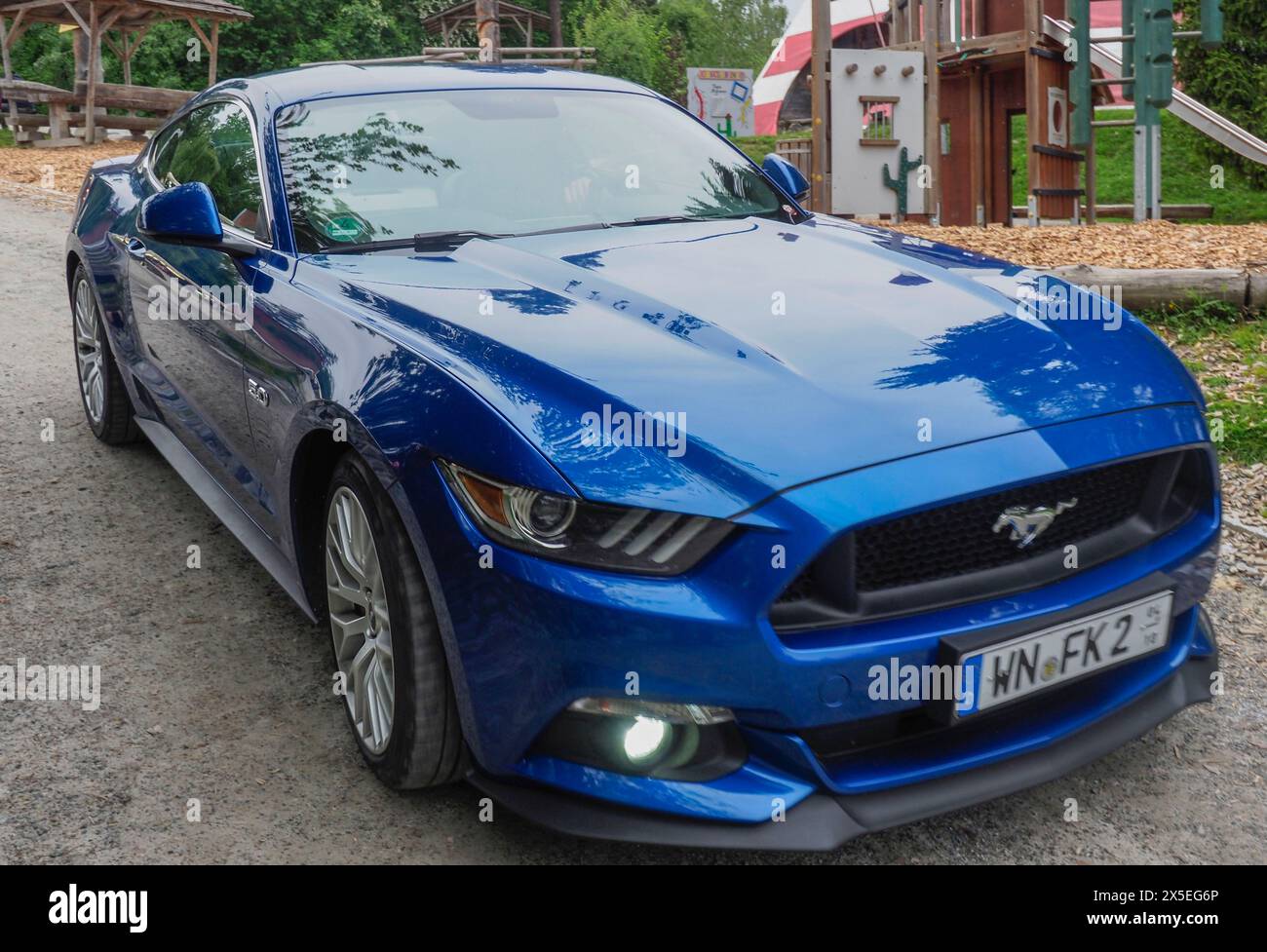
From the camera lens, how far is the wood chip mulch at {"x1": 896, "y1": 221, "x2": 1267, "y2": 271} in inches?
307

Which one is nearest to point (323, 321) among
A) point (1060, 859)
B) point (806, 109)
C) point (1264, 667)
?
point (1060, 859)

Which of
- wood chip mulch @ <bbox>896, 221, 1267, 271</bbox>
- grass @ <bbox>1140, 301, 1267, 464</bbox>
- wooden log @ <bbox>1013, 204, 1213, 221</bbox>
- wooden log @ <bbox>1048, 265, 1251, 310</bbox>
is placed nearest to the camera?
grass @ <bbox>1140, 301, 1267, 464</bbox>

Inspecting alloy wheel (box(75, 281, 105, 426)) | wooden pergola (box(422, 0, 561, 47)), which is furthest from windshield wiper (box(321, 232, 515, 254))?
wooden pergola (box(422, 0, 561, 47))

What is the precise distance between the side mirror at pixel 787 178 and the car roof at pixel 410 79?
1.89ft

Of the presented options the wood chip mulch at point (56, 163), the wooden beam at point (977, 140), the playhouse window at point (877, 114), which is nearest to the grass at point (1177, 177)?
the wooden beam at point (977, 140)

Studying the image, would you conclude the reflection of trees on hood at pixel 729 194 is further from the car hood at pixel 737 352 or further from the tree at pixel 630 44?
the tree at pixel 630 44

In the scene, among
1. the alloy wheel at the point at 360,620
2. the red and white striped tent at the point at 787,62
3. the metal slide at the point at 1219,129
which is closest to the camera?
the alloy wheel at the point at 360,620

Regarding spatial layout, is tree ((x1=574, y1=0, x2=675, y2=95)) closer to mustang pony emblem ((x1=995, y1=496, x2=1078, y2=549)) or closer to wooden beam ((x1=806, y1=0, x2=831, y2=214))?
wooden beam ((x1=806, y1=0, x2=831, y2=214))

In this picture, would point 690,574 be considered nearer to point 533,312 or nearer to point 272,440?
point 533,312

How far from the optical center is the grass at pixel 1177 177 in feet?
60.3

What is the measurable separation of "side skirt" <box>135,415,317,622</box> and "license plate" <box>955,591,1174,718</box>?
5.55ft

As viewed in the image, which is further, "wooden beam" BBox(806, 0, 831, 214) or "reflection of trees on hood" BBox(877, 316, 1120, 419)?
"wooden beam" BBox(806, 0, 831, 214)

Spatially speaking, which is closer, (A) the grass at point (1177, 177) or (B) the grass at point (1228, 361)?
(B) the grass at point (1228, 361)

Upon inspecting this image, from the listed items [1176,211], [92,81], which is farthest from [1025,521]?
[92,81]
